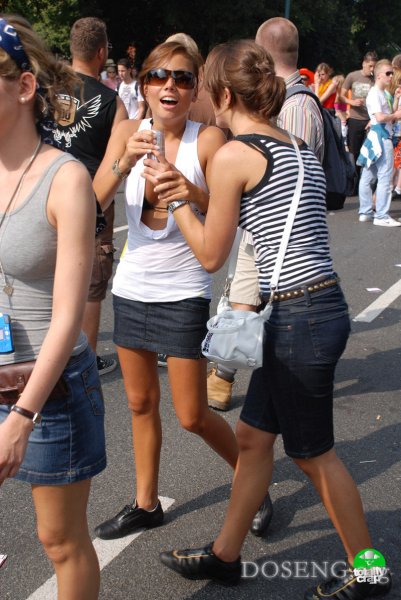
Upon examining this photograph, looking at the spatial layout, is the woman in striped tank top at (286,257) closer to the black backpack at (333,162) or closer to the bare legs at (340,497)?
the bare legs at (340,497)

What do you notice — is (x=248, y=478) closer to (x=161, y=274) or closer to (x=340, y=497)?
(x=340, y=497)

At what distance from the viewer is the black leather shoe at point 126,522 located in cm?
313

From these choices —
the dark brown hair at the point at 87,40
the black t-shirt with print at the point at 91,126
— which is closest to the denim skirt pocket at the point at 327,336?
the black t-shirt with print at the point at 91,126

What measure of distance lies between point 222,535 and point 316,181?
1.30 meters

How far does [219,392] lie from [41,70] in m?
2.78

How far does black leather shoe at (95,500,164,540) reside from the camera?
313 cm

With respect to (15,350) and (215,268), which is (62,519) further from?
(215,268)

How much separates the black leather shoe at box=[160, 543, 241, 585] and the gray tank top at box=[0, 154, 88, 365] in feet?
3.69

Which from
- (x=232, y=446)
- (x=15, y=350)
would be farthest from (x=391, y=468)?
(x=15, y=350)

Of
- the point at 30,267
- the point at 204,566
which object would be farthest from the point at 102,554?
the point at 30,267

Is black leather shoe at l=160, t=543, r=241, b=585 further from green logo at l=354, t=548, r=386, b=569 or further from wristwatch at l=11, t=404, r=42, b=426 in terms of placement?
wristwatch at l=11, t=404, r=42, b=426

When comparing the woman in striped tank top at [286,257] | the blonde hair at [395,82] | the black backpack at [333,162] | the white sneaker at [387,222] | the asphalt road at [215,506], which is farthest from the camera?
the blonde hair at [395,82]

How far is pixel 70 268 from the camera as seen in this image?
1.91 m

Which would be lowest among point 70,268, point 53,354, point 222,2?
point 222,2
